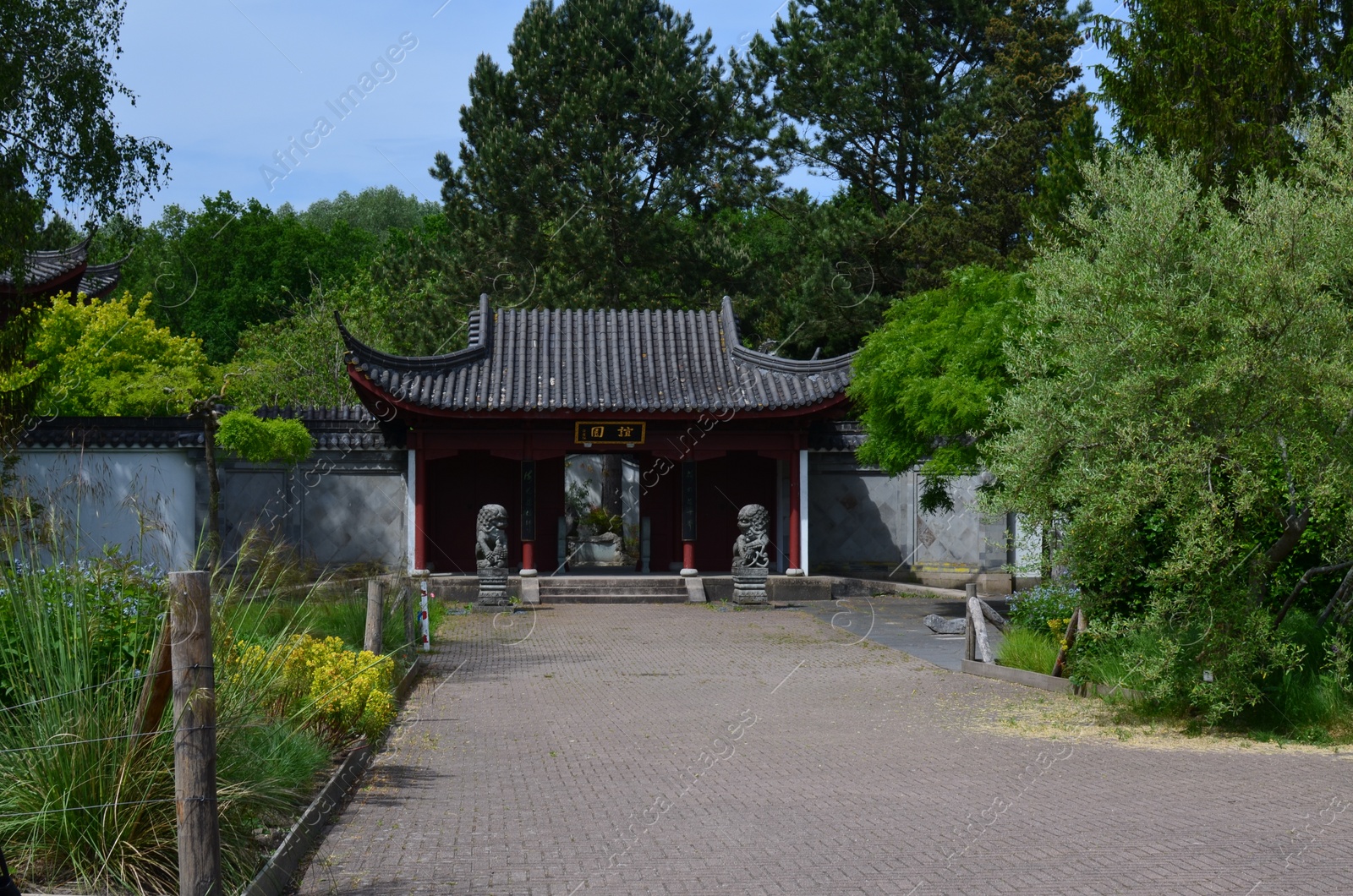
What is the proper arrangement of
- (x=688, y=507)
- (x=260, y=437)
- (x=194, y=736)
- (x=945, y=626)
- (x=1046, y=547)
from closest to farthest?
(x=194, y=736) < (x=1046, y=547) < (x=945, y=626) < (x=260, y=437) < (x=688, y=507)

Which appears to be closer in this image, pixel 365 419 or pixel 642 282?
pixel 365 419

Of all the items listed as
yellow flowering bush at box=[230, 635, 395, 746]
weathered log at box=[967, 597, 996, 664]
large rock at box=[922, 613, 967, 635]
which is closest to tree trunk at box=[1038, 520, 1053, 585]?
weathered log at box=[967, 597, 996, 664]

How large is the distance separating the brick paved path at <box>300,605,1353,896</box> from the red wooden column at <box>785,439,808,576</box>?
11.3m

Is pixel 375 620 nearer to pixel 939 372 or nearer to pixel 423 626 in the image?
pixel 423 626

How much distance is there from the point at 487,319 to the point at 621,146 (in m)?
11.6

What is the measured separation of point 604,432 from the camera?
23516 mm

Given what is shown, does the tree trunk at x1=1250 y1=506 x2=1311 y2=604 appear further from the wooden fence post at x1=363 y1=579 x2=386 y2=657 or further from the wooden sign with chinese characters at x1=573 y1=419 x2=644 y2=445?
the wooden sign with chinese characters at x1=573 y1=419 x2=644 y2=445

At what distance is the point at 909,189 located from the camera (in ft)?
120

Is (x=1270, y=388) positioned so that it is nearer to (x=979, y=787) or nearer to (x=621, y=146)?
(x=979, y=787)

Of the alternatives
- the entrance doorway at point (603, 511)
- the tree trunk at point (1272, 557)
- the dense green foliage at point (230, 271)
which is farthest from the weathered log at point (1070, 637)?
the dense green foliage at point (230, 271)

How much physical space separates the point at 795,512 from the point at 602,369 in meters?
4.58

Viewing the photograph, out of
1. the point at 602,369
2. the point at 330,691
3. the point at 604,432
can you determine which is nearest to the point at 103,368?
Result: the point at 602,369

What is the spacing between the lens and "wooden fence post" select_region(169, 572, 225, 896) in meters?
4.86

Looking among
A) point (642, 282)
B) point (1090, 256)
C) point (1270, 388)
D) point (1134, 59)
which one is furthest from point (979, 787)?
point (642, 282)
